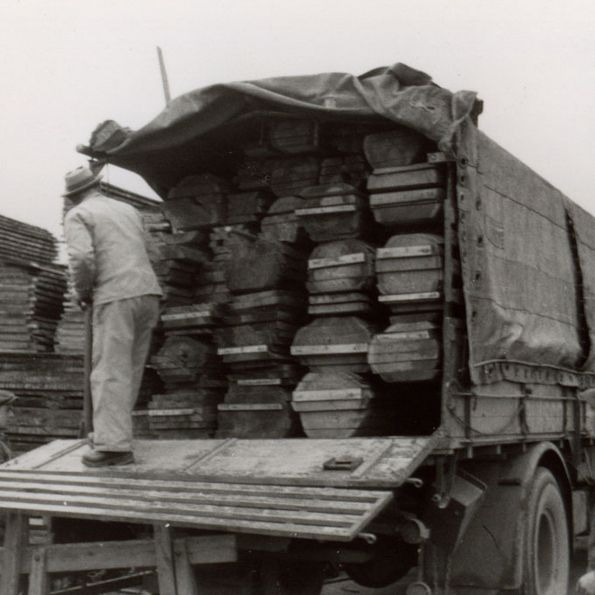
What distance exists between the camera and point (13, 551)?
5363mm

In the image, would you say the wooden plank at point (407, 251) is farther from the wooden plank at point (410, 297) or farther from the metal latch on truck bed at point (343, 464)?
the metal latch on truck bed at point (343, 464)

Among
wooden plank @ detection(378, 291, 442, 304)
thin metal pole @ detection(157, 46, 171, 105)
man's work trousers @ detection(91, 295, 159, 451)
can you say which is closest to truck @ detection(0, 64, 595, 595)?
wooden plank @ detection(378, 291, 442, 304)

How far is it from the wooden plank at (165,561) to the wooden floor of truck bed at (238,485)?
6.6 inches

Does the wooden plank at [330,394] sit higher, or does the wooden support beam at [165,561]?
the wooden plank at [330,394]

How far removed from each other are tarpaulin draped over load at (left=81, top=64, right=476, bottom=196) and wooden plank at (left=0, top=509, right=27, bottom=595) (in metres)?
2.62

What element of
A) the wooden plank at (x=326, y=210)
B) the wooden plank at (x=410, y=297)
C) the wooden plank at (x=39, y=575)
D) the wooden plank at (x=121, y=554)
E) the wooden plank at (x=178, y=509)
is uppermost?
the wooden plank at (x=326, y=210)

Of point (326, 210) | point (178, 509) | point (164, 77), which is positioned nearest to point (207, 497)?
point (178, 509)

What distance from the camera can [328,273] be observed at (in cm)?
601

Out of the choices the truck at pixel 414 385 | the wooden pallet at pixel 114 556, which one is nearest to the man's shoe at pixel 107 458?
the truck at pixel 414 385

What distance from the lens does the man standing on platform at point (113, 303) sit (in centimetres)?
564

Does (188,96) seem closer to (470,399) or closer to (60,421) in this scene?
(470,399)

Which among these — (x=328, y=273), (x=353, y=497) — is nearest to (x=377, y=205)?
(x=328, y=273)

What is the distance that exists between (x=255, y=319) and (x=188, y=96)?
1.53 metres

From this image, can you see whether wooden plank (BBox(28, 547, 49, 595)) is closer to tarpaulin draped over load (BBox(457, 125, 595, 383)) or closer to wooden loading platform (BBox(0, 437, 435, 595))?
wooden loading platform (BBox(0, 437, 435, 595))
